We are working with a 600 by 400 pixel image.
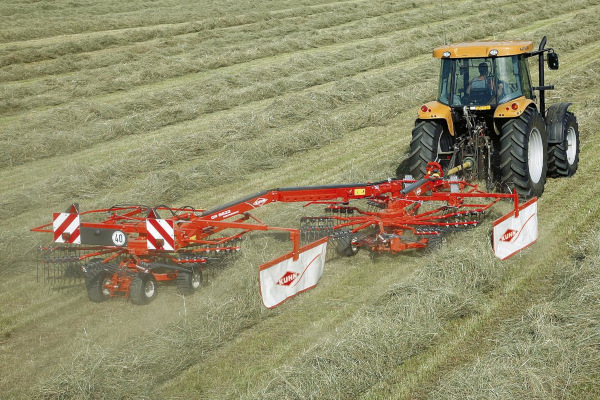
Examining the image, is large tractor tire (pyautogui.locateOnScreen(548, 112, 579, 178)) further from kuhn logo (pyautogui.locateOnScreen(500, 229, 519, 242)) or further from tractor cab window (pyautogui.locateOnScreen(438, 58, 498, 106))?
kuhn logo (pyautogui.locateOnScreen(500, 229, 519, 242))

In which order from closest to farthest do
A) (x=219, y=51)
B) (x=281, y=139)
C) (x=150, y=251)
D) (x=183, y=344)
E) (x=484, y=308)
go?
(x=183, y=344) < (x=484, y=308) < (x=150, y=251) < (x=281, y=139) < (x=219, y=51)

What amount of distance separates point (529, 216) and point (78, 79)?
1167 centimetres

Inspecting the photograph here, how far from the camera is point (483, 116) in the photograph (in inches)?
325

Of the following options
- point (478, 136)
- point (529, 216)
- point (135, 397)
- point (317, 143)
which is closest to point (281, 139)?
point (317, 143)

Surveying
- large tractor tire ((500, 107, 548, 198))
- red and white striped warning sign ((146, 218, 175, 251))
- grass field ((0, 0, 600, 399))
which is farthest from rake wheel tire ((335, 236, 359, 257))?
large tractor tire ((500, 107, 548, 198))

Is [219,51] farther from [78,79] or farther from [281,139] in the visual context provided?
[281,139]

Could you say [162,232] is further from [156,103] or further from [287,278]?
[156,103]

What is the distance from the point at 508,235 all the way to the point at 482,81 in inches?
100

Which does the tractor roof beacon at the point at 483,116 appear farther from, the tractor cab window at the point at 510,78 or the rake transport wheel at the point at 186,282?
the rake transport wheel at the point at 186,282

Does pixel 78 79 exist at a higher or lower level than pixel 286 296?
higher

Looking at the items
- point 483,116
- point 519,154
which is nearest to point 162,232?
point 519,154

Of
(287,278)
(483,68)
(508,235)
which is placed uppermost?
(483,68)

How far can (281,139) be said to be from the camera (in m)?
11.2

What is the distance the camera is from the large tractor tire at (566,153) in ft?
28.7
